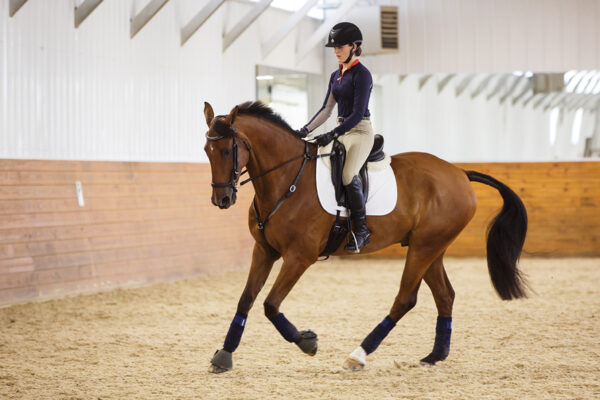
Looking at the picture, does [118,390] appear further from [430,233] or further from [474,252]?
[474,252]

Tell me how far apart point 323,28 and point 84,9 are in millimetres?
4373

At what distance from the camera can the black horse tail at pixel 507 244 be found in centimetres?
492

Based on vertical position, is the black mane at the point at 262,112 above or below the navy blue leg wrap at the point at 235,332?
above

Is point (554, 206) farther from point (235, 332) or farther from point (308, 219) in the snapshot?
point (235, 332)

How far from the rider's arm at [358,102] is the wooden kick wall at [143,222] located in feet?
9.27

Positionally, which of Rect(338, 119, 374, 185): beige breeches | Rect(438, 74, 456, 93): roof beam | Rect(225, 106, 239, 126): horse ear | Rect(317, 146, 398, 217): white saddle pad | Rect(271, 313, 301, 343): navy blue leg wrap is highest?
Rect(438, 74, 456, 93): roof beam

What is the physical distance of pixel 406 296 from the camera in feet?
15.1

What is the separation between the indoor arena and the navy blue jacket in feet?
0.04

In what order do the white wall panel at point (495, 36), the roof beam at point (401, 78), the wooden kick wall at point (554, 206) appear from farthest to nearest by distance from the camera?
the roof beam at point (401, 78) → the white wall panel at point (495, 36) → the wooden kick wall at point (554, 206)

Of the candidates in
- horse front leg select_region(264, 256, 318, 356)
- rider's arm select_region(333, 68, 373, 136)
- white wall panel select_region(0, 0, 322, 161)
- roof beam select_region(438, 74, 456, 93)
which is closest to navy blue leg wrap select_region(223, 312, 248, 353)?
horse front leg select_region(264, 256, 318, 356)

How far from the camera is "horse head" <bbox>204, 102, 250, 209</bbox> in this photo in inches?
158

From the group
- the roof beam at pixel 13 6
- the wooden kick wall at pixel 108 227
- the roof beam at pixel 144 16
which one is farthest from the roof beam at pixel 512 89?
the roof beam at pixel 13 6

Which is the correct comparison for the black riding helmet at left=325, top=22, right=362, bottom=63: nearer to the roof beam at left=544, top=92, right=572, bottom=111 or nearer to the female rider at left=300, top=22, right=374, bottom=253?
the female rider at left=300, top=22, right=374, bottom=253

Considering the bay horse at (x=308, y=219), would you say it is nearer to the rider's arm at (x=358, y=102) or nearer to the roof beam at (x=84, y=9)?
the rider's arm at (x=358, y=102)
